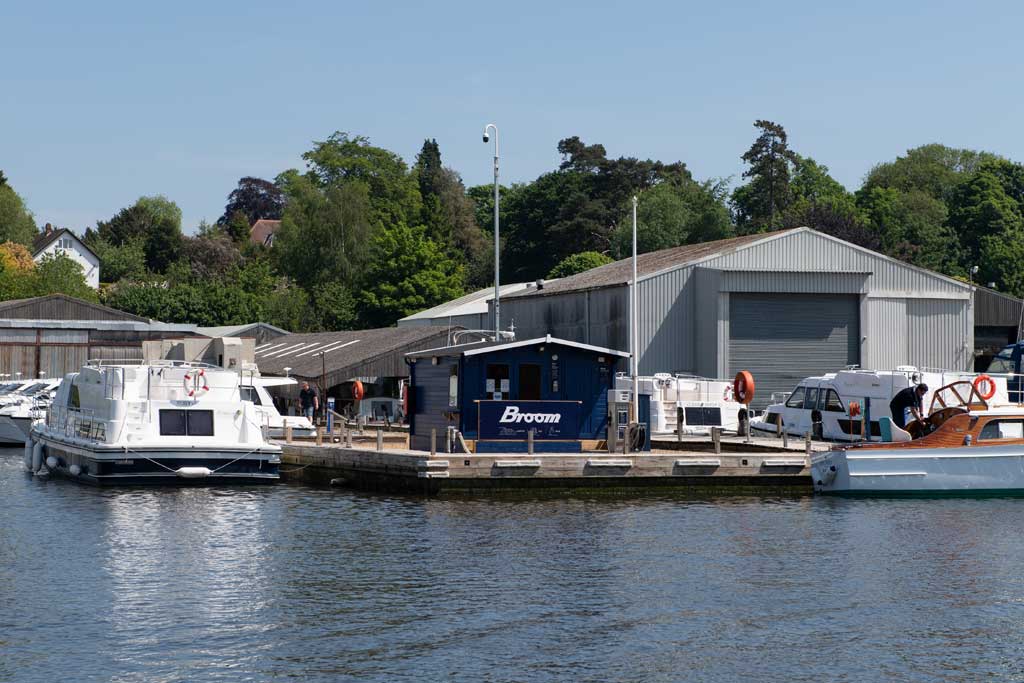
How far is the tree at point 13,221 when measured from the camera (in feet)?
459

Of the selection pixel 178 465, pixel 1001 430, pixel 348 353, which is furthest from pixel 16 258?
pixel 1001 430

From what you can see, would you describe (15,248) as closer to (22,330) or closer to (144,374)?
(22,330)

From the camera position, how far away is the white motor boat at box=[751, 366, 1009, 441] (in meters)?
45.5

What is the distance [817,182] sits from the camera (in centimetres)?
14562

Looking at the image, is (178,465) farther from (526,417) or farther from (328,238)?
(328,238)

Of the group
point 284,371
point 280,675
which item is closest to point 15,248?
point 284,371

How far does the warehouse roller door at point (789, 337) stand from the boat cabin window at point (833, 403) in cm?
1140

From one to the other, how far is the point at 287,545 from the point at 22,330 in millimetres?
48848

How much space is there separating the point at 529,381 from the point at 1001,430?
1309cm

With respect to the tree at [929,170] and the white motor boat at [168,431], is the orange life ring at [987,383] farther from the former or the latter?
the tree at [929,170]

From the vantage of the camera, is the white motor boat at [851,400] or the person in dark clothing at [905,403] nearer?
the person in dark clothing at [905,403]

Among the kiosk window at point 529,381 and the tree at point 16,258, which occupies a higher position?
the tree at point 16,258

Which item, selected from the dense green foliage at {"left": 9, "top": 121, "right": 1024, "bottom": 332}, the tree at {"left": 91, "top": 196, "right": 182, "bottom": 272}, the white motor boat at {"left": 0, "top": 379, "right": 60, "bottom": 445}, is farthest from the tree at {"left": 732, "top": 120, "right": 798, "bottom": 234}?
the white motor boat at {"left": 0, "top": 379, "right": 60, "bottom": 445}

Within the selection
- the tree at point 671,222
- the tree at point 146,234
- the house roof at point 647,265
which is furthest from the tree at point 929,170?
the house roof at point 647,265
